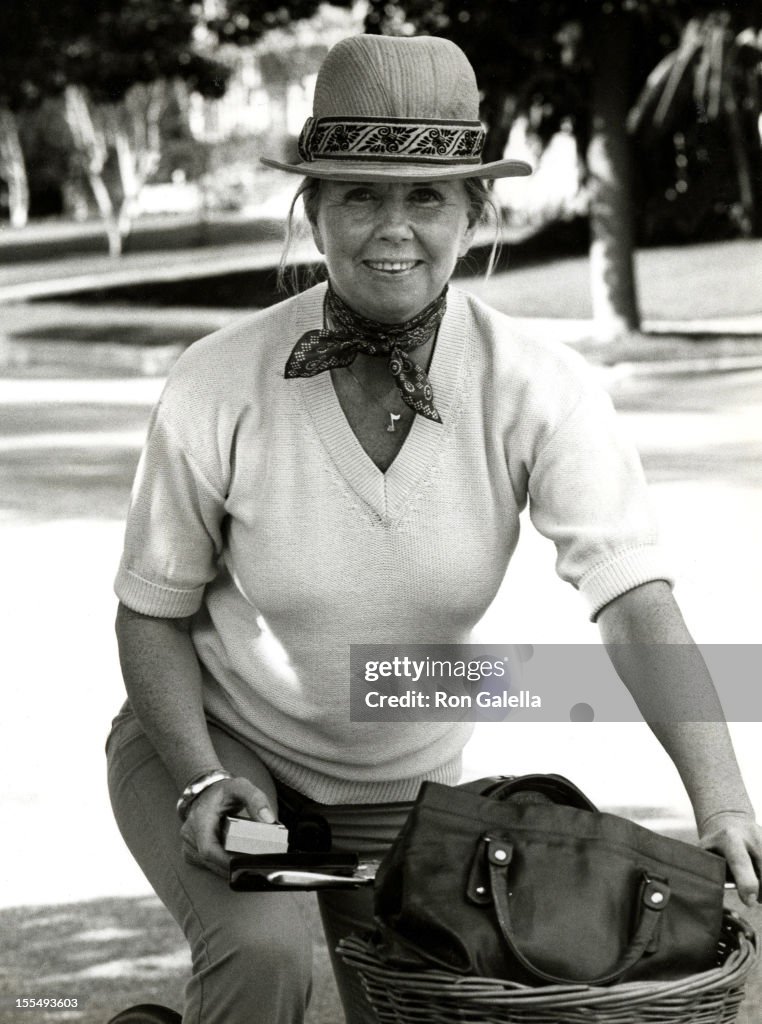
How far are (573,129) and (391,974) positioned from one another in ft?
23.4

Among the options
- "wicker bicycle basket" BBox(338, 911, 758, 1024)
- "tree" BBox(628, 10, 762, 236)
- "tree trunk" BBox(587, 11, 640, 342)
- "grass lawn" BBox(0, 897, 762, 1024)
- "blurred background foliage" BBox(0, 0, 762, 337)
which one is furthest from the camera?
"tree trunk" BBox(587, 11, 640, 342)

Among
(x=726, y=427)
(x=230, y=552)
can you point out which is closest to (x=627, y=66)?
(x=726, y=427)

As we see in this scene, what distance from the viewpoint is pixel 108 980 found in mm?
3416

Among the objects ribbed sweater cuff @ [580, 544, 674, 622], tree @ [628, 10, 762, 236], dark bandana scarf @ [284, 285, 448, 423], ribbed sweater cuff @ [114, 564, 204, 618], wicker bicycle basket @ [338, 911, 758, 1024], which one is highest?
dark bandana scarf @ [284, 285, 448, 423]

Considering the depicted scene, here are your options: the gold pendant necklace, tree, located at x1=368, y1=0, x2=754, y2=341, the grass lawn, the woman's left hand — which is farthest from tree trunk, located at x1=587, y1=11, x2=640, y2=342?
the woman's left hand

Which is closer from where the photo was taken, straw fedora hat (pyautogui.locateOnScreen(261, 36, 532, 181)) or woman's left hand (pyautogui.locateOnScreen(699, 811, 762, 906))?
woman's left hand (pyautogui.locateOnScreen(699, 811, 762, 906))

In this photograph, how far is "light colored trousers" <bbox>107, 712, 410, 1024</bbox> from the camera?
2006 millimetres

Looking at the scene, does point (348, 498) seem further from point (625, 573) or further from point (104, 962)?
point (104, 962)

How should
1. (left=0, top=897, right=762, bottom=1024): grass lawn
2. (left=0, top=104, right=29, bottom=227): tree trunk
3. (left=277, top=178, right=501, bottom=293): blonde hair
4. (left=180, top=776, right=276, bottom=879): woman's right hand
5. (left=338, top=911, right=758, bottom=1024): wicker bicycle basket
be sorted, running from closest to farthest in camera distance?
(left=338, top=911, right=758, bottom=1024): wicker bicycle basket → (left=180, top=776, right=276, bottom=879): woman's right hand → (left=277, top=178, right=501, bottom=293): blonde hair → (left=0, top=897, right=762, bottom=1024): grass lawn → (left=0, top=104, right=29, bottom=227): tree trunk

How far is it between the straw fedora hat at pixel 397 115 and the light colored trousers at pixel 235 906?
0.78 meters

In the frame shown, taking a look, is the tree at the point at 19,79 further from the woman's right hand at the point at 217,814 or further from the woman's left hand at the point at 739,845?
the woman's left hand at the point at 739,845

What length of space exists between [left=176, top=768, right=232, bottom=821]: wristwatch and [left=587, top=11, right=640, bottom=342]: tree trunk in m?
6.51

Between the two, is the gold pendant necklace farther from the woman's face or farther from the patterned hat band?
the patterned hat band

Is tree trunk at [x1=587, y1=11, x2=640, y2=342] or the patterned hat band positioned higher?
the patterned hat band
